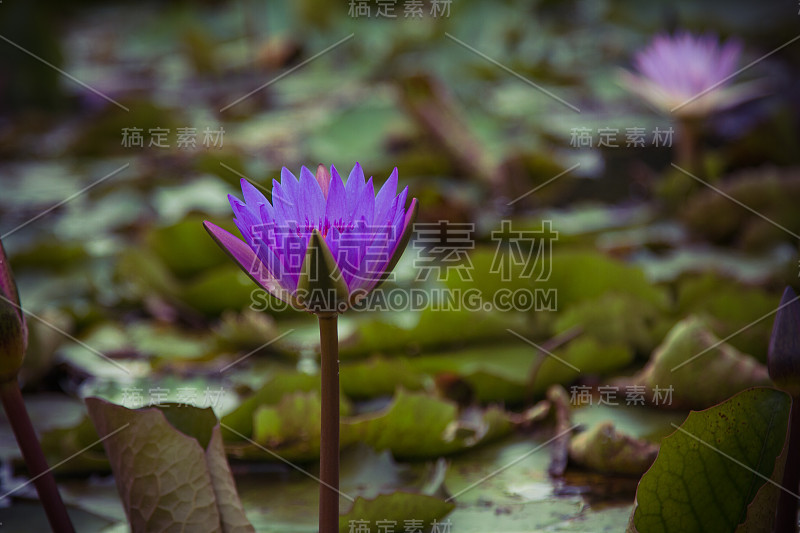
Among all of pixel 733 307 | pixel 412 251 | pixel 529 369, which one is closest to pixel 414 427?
pixel 529 369

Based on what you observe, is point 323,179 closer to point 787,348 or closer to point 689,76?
point 787,348

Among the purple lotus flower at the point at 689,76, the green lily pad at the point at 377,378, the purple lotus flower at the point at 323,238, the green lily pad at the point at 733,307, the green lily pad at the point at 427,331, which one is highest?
the purple lotus flower at the point at 689,76

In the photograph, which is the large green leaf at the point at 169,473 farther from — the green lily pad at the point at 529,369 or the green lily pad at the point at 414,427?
the green lily pad at the point at 529,369

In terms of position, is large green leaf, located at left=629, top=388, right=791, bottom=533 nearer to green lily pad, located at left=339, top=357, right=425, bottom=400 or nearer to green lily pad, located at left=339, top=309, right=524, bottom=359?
green lily pad, located at left=339, top=357, right=425, bottom=400

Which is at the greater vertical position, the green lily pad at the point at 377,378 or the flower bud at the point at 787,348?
the flower bud at the point at 787,348

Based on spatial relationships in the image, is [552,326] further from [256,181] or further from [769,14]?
[769,14]

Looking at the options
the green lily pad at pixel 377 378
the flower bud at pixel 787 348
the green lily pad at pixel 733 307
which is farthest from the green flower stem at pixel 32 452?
the green lily pad at pixel 733 307

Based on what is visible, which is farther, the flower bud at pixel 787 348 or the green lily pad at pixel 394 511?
the green lily pad at pixel 394 511
